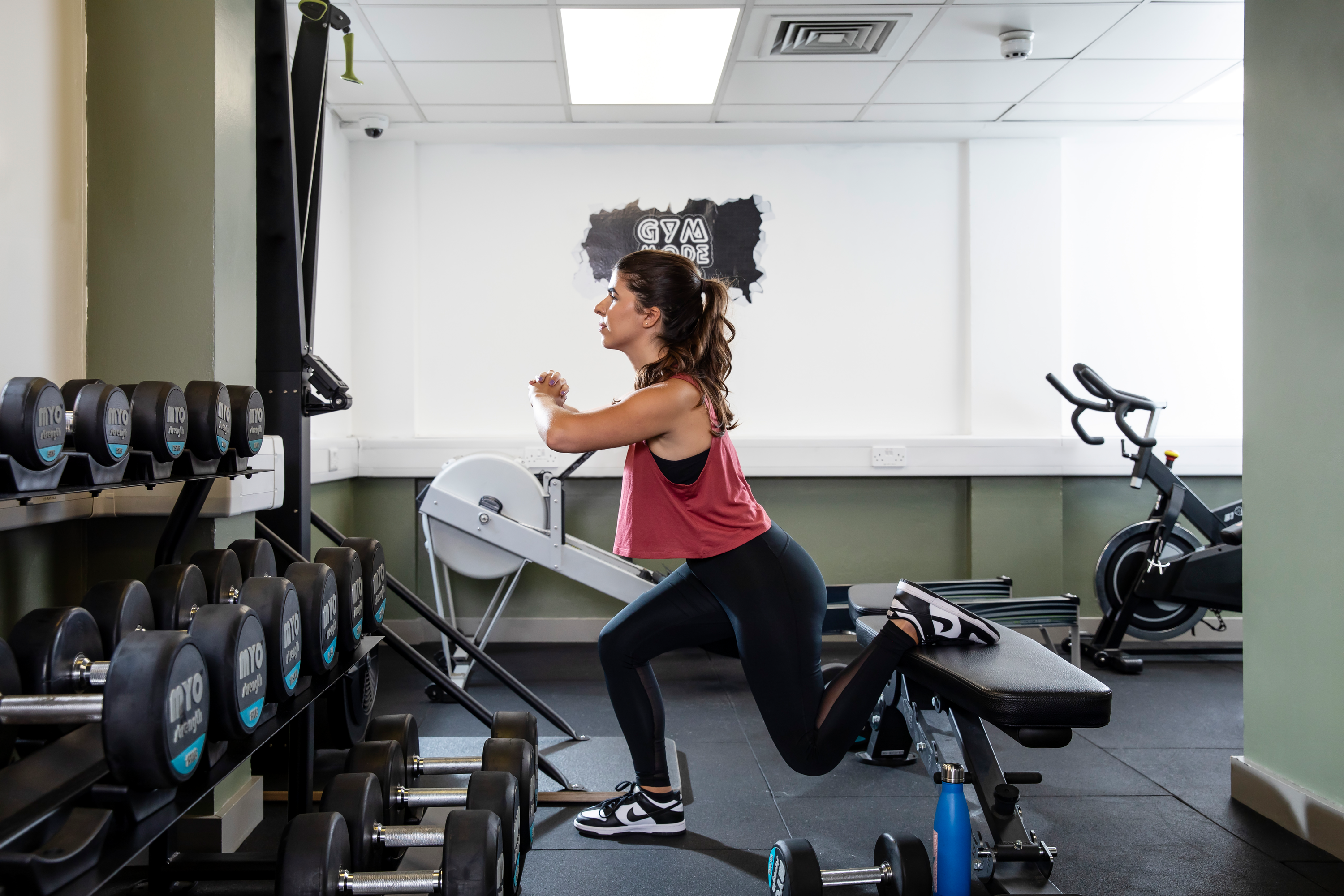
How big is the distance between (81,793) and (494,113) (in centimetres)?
359

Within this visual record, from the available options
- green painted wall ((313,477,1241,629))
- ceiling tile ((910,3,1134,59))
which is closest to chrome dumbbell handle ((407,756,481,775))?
green painted wall ((313,477,1241,629))

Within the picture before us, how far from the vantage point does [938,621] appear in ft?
5.96

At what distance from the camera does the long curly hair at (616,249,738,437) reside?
2080 mm

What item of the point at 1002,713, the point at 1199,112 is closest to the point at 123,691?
the point at 1002,713

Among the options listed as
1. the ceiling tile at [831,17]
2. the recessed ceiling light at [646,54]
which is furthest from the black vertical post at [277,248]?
the ceiling tile at [831,17]

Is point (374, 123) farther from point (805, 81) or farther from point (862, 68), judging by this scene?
point (862, 68)

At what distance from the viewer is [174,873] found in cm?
184

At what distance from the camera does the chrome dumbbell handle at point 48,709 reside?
1.12 metres

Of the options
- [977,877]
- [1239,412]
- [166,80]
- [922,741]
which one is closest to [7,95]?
[166,80]

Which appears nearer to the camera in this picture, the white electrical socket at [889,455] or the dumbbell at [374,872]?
the dumbbell at [374,872]

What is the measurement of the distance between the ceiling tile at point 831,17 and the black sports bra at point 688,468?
1.88 metres

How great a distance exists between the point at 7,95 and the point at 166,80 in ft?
1.25

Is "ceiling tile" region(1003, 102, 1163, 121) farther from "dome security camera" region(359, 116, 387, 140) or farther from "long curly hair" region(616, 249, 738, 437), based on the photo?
"dome security camera" region(359, 116, 387, 140)

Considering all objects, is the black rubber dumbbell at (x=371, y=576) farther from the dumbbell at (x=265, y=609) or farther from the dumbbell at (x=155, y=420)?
the dumbbell at (x=155, y=420)
